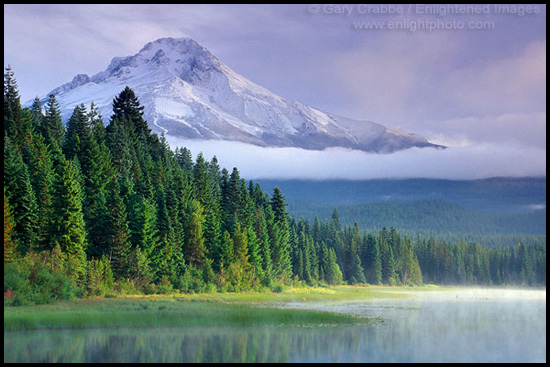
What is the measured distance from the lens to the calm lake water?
4731 cm

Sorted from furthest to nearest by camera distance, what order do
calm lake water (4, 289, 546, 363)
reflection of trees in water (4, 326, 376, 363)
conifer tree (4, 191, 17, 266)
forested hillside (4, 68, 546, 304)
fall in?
forested hillside (4, 68, 546, 304)
conifer tree (4, 191, 17, 266)
calm lake water (4, 289, 546, 363)
reflection of trees in water (4, 326, 376, 363)

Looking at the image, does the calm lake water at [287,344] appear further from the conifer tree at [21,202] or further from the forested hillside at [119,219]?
the conifer tree at [21,202]

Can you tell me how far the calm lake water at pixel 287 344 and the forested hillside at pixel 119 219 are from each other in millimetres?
19829

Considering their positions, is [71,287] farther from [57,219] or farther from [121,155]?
[121,155]

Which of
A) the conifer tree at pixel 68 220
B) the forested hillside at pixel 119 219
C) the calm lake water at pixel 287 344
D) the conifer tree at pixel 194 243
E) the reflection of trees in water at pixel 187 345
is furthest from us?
the conifer tree at pixel 194 243

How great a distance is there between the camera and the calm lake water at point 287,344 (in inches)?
1863

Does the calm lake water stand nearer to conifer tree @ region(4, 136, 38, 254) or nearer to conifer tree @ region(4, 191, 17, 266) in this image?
conifer tree @ region(4, 191, 17, 266)

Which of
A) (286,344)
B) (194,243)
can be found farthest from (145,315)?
(194,243)

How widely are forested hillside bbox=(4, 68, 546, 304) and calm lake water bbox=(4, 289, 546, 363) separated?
1983 cm

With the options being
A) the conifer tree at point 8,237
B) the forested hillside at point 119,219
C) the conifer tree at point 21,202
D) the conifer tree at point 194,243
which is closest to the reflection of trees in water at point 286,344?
the forested hillside at point 119,219

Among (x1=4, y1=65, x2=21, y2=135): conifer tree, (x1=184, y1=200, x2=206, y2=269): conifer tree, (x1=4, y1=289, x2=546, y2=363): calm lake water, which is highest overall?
(x1=4, y1=65, x2=21, y2=135): conifer tree

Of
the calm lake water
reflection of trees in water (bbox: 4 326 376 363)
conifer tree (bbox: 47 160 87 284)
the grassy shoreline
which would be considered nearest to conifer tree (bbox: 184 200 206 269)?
conifer tree (bbox: 47 160 87 284)

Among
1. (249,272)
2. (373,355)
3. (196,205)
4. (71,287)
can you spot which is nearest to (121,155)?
(196,205)

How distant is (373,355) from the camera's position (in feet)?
162
